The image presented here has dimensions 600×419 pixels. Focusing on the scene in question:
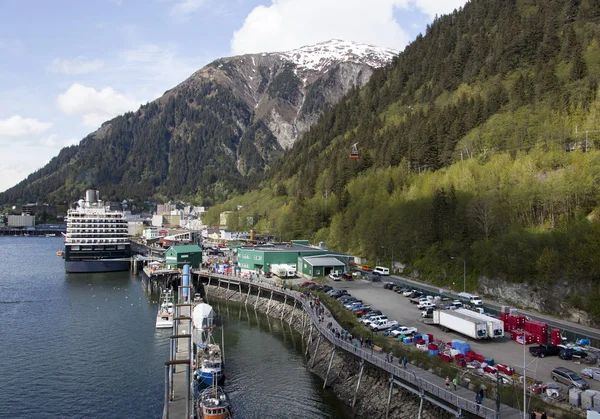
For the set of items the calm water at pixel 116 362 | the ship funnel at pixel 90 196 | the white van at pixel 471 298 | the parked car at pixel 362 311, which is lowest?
the calm water at pixel 116 362

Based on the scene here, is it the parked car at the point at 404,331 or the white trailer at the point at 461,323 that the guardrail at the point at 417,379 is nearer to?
the parked car at the point at 404,331

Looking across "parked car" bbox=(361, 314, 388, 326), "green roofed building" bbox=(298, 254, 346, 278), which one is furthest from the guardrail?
"green roofed building" bbox=(298, 254, 346, 278)

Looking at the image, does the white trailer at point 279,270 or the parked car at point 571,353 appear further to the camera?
the white trailer at point 279,270

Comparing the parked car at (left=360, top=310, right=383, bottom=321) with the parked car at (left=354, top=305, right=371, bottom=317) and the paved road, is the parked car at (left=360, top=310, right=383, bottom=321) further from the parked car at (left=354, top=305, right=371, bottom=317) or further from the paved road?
the paved road

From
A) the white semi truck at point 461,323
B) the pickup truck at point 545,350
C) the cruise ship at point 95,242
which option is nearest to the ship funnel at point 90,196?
the cruise ship at point 95,242

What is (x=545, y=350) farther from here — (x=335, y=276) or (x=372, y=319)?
(x=335, y=276)

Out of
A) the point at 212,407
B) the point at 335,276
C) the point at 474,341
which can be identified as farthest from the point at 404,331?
the point at 335,276
